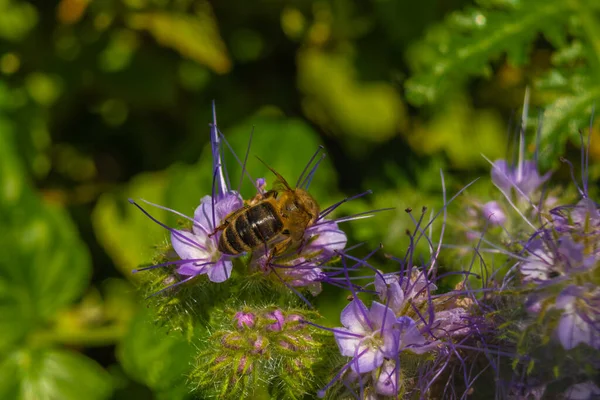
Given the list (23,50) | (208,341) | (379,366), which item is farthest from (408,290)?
(23,50)

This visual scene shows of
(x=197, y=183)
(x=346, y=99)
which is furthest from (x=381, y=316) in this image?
(x=346, y=99)

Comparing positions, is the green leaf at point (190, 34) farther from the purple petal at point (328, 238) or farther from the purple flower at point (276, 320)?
the purple flower at point (276, 320)

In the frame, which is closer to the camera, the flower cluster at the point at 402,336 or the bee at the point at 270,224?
the flower cluster at the point at 402,336

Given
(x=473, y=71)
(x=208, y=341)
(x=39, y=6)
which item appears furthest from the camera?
(x=39, y=6)

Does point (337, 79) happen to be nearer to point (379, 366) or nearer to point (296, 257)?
point (296, 257)

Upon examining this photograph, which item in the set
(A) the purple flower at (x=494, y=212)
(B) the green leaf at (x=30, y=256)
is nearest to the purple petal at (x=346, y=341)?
(A) the purple flower at (x=494, y=212)

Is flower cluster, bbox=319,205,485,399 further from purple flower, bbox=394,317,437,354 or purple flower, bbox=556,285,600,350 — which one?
purple flower, bbox=556,285,600,350

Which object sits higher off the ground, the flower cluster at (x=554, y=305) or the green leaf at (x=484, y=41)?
the green leaf at (x=484, y=41)
